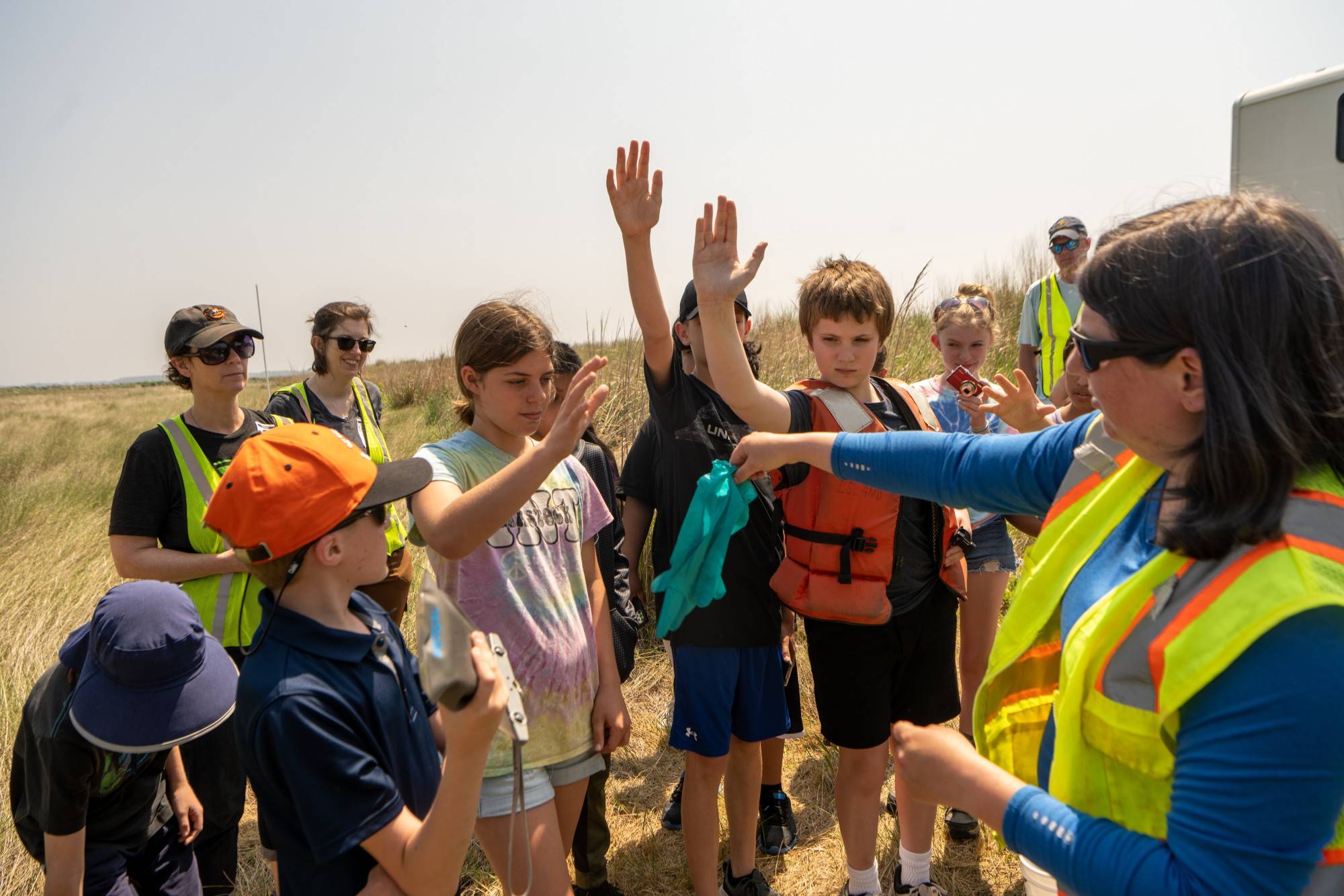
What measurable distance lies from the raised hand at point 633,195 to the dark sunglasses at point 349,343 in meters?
2.83

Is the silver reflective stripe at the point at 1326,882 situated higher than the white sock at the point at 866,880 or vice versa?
the silver reflective stripe at the point at 1326,882

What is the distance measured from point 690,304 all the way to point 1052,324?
12.0 ft

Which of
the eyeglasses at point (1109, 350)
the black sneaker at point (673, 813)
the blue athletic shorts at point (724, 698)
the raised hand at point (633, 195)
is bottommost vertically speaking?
the black sneaker at point (673, 813)

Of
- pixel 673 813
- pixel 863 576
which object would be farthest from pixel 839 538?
pixel 673 813

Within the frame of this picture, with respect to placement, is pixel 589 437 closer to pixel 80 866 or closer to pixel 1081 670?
pixel 80 866

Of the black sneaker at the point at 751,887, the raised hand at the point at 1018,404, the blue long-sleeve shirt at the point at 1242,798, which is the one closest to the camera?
the blue long-sleeve shirt at the point at 1242,798

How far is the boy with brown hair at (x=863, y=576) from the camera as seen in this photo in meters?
2.70

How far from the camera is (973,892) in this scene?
10.6 feet

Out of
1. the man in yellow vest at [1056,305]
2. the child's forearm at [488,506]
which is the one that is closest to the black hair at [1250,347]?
the child's forearm at [488,506]

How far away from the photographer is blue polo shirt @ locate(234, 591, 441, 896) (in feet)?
5.04

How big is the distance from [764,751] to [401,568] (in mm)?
2169

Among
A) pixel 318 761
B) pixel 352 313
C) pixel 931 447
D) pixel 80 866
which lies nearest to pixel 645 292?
pixel 931 447

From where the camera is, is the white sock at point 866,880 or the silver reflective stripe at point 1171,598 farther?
the white sock at point 866,880

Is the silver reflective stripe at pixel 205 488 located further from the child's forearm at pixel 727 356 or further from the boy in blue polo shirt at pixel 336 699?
the child's forearm at pixel 727 356
